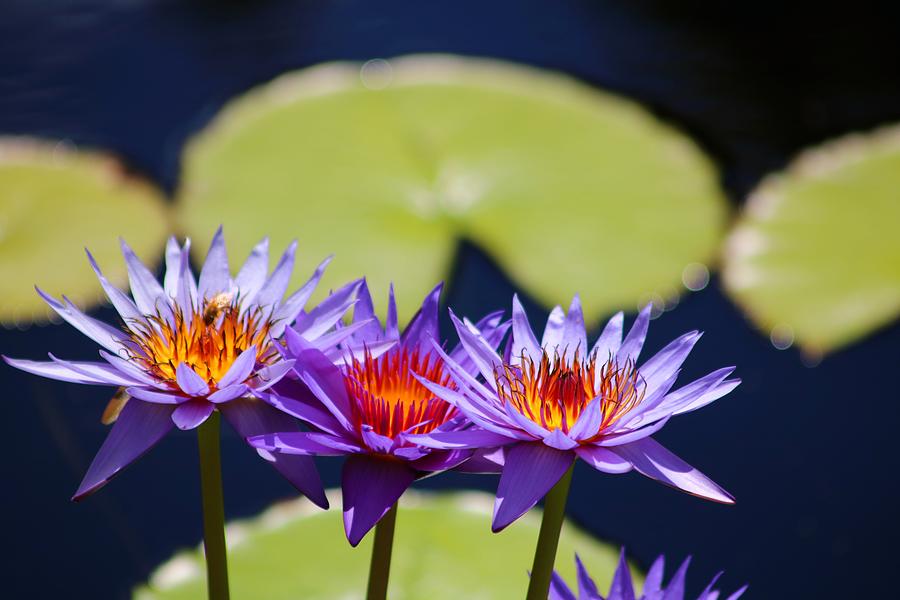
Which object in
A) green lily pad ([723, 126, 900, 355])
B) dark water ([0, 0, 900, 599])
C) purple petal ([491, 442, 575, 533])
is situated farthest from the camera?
green lily pad ([723, 126, 900, 355])

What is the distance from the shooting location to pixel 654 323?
1.79 meters

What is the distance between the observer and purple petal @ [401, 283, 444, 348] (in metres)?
0.77

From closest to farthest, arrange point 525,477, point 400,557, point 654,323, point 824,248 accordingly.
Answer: point 525,477 → point 400,557 → point 654,323 → point 824,248

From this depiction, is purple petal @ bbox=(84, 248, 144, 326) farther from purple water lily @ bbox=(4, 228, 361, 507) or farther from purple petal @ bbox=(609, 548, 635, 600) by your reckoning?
purple petal @ bbox=(609, 548, 635, 600)

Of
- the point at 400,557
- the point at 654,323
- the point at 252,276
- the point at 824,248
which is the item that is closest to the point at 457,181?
the point at 654,323

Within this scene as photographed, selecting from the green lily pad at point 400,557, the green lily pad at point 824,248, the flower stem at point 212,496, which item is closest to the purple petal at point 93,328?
the flower stem at point 212,496

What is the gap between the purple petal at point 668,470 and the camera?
66 cm

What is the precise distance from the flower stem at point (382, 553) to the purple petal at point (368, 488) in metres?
0.05

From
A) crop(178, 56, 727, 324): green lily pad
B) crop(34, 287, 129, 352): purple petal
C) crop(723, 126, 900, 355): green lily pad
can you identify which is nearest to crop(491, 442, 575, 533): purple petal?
crop(34, 287, 129, 352): purple petal

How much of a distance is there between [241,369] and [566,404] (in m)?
0.23

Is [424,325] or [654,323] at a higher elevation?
[654,323]

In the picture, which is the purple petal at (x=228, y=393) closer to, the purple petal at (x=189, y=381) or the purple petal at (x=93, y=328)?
the purple petal at (x=189, y=381)

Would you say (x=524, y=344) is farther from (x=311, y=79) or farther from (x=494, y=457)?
(x=311, y=79)

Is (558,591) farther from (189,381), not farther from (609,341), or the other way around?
(189,381)
